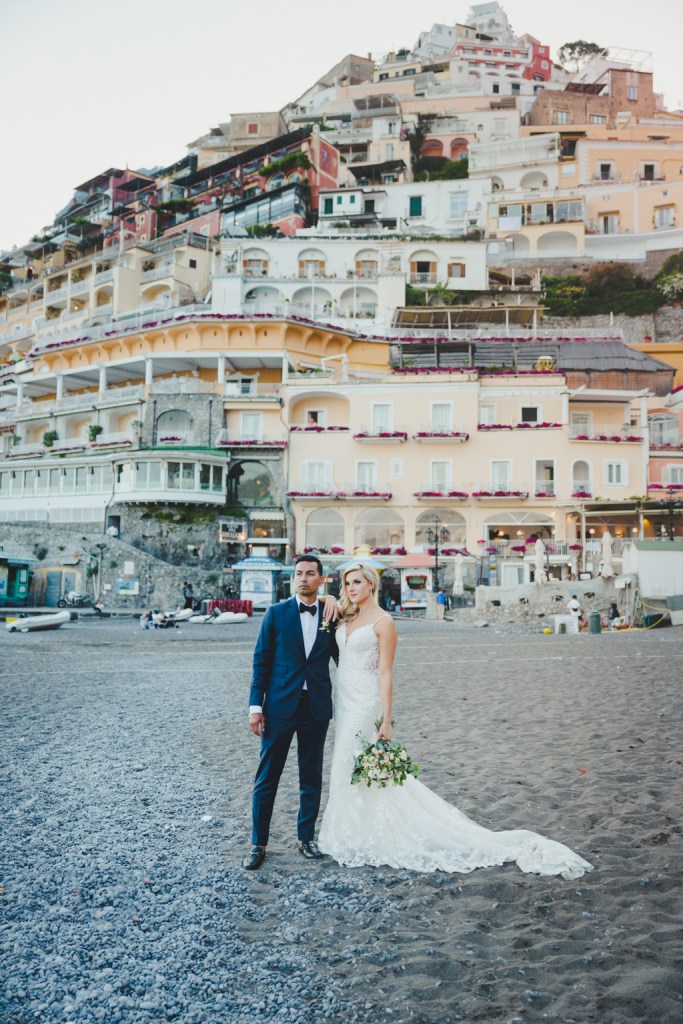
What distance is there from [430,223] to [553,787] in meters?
54.0

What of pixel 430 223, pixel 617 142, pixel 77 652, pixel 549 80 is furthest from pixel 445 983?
pixel 549 80

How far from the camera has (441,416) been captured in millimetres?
36469

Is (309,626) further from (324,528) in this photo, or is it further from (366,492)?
(324,528)

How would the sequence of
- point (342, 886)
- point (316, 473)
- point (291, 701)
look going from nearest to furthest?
point (342, 886), point (291, 701), point (316, 473)

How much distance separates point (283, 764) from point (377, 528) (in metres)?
31.2

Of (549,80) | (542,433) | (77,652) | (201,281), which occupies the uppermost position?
(549,80)

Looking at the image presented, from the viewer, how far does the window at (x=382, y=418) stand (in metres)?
36.4

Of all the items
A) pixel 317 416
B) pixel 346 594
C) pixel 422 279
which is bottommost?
pixel 346 594

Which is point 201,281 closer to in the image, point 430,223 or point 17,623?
point 430,223

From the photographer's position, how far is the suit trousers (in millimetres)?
4660

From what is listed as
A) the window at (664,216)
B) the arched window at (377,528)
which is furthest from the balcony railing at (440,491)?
the window at (664,216)

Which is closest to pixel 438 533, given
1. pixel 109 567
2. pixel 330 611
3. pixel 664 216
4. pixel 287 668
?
pixel 109 567

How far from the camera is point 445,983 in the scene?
3.21 meters

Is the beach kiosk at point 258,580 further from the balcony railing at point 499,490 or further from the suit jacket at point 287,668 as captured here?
the suit jacket at point 287,668
